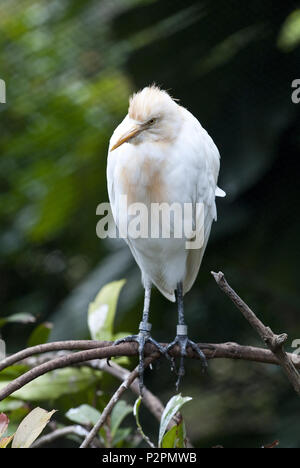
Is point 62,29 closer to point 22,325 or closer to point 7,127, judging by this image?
point 7,127

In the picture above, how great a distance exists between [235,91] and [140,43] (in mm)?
294

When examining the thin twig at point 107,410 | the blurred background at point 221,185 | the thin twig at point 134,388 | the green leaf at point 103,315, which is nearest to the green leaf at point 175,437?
the thin twig at point 107,410

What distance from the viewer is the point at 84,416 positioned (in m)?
1.02

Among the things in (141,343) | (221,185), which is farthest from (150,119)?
(221,185)

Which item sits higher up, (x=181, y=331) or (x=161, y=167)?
(x=161, y=167)

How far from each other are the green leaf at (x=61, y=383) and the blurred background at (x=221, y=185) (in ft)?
0.92

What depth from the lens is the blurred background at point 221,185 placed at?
1601 millimetres

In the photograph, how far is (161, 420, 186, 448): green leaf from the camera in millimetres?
814

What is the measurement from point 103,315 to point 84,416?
0.66 ft

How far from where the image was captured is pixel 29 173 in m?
2.33

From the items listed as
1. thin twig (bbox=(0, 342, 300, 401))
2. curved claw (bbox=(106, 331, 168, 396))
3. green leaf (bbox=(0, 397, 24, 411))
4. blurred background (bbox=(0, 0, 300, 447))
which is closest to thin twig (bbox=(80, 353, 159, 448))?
thin twig (bbox=(0, 342, 300, 401))

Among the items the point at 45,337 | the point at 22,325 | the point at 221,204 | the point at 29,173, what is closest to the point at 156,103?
the point at 45,337

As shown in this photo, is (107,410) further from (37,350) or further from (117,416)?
(117,416)

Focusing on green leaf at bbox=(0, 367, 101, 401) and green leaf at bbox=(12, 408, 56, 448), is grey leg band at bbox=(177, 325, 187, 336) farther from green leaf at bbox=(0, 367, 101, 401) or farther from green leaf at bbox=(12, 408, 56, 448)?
green leaf at bbox=(12, 408, 56, 448)
